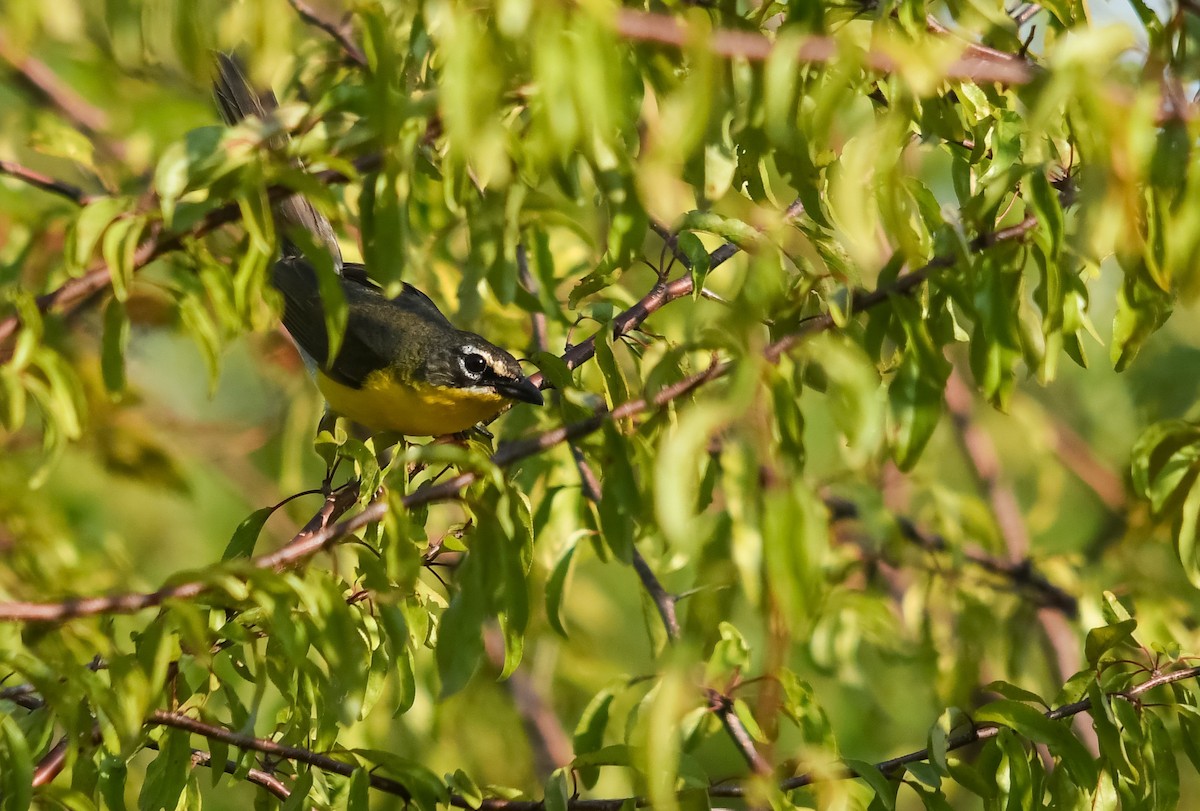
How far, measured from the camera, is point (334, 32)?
4477 millimetres

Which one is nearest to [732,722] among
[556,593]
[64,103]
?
[556,593]

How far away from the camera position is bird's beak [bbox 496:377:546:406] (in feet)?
16.0

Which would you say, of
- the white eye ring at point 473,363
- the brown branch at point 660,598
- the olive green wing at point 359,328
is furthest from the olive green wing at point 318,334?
the brown branch at point 660,598

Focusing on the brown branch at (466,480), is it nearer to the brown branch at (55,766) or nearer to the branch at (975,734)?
the brown branch at (55,766)

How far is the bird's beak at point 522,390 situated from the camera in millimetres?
4867

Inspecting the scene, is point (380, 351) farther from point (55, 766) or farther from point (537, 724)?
point (55, 766)

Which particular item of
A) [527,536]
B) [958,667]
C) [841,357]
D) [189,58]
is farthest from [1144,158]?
[958,667]

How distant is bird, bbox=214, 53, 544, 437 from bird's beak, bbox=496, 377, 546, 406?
0.10ft

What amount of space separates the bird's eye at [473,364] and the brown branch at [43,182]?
1806 mm

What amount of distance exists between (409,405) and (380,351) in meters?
0.42

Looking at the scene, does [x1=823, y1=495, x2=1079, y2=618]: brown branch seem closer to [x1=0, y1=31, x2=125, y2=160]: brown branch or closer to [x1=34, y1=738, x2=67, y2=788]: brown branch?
[x1=34, y1=738, x2=67, y2=788]: brown branch

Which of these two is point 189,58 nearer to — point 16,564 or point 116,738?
point 116,738

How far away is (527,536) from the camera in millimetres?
2600

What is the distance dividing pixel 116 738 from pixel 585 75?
57.1 inches
